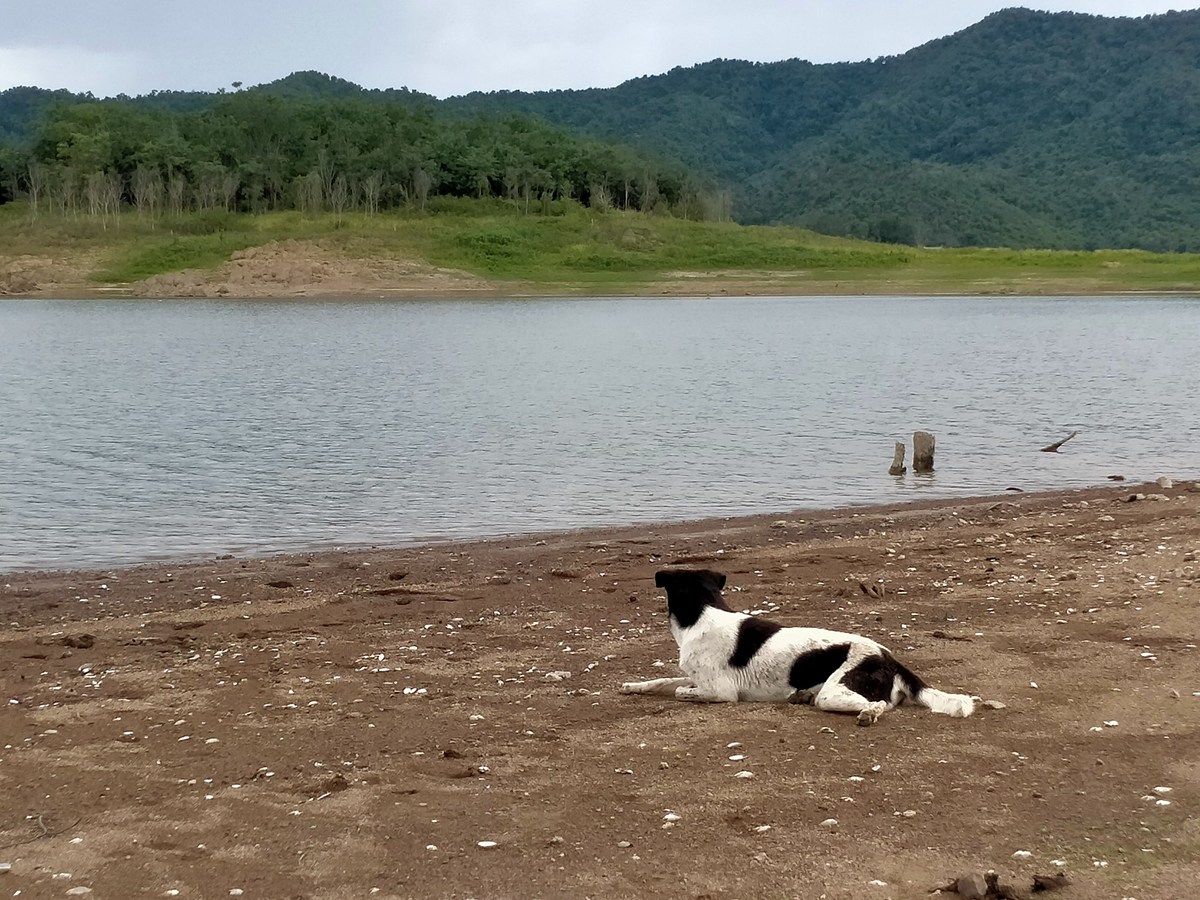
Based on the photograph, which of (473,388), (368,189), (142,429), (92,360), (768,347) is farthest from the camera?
(368,189)

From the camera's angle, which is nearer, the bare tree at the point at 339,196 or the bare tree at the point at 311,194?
the bare tree at the point at 339,196

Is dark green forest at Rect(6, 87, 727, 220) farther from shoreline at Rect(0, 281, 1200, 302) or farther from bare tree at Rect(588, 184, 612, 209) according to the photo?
shoreline at Rect(0, 281, 1200, 302)

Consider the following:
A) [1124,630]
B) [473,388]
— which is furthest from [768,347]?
[1124,630]

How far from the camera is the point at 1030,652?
29.1ft

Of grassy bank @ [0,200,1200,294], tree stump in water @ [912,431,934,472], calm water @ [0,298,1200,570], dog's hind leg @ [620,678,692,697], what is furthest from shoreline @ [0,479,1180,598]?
grassy bank @ [0,200,1200,294]

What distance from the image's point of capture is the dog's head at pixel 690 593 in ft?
26.3

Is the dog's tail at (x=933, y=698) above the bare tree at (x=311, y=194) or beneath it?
beneath

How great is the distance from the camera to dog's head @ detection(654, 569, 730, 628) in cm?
802

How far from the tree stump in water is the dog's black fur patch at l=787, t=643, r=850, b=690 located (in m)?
14.2

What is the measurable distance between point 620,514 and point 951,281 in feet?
252

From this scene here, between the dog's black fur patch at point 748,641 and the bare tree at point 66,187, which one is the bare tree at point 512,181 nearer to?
the bare tree at point 66,187

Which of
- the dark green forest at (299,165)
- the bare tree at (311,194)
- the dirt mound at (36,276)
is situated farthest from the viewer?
the dark green forest at (299,165)

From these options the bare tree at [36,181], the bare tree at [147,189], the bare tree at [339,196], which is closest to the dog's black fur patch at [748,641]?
the bare tree at [339,196]

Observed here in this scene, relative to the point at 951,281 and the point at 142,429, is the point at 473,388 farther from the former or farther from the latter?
the point at 951,281
